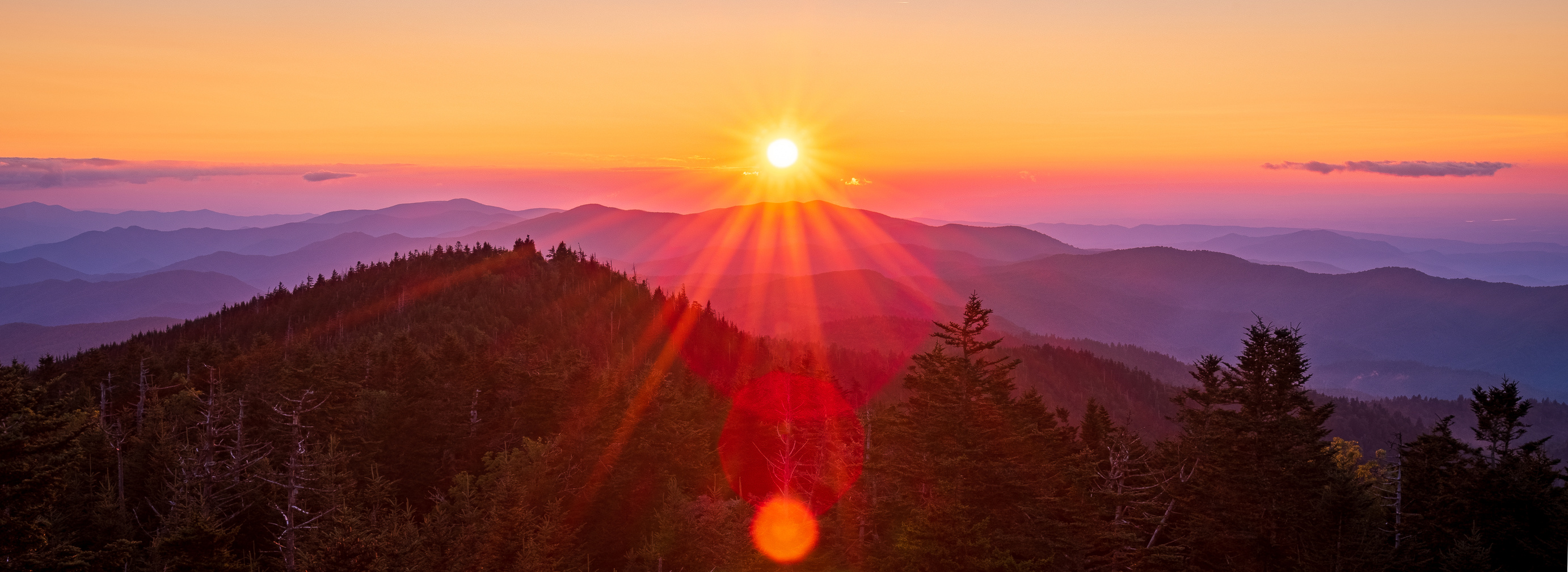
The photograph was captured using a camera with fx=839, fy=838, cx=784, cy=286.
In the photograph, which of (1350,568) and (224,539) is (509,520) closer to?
(224,539)

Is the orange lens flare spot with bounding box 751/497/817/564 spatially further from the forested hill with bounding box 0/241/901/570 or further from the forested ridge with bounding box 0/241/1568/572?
the forested hill with bounding box 0/241/901/570

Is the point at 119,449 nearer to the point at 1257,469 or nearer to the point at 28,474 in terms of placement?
the point at 28,474

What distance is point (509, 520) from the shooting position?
42031 mm

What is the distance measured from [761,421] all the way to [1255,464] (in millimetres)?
38507

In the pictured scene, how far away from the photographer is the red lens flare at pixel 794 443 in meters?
60.4

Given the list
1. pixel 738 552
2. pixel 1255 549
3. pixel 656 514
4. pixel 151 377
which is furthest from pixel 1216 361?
pixel 151 377

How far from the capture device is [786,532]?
53719 mm

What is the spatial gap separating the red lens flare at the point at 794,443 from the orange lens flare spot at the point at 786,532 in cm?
186

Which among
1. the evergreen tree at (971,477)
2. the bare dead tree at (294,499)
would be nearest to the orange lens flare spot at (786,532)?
the evergreen tree at (971,477)

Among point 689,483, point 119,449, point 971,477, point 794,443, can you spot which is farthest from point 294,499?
point 794,443

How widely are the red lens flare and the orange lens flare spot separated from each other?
6.12 feet

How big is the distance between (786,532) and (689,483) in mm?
10959

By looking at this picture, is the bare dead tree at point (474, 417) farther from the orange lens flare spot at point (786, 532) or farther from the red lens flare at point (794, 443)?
the orange lens flare spot at point (786, 532)

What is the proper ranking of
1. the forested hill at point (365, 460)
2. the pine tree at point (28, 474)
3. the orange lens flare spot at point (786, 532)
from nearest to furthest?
the pine tree at point (28, 474) < the forested hill at point (365, 460) < the orange lens flare spot at point (786, 532)
